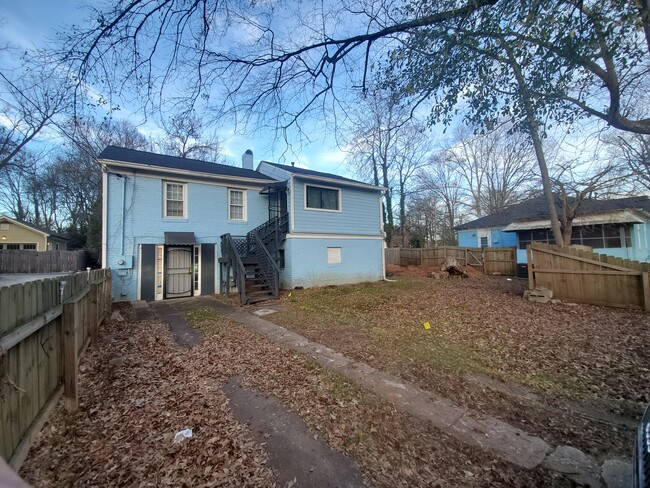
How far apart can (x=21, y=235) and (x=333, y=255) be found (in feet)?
91.4

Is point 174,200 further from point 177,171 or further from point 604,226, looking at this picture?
point 604,226

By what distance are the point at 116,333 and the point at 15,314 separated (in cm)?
489

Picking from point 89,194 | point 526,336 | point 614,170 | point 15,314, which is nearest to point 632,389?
point 526,336

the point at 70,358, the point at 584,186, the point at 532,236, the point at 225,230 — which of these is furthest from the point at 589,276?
the point at 225,230

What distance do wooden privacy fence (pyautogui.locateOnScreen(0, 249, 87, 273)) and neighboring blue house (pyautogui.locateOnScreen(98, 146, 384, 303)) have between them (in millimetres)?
11613

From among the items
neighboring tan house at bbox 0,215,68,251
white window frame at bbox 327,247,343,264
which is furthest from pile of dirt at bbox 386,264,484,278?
neighboring tan house at bbox 0,215,68,251

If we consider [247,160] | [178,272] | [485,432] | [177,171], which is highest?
[247,160]

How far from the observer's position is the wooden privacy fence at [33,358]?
6.59 feet

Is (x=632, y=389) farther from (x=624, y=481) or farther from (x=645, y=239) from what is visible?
(x=645, y=239)

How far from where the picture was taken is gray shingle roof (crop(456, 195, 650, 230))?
548 inches

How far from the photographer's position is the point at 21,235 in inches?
928

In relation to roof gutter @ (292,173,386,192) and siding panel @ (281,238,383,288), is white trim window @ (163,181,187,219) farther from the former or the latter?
roof gutter @ (292,173,386,192)

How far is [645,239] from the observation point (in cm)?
1467

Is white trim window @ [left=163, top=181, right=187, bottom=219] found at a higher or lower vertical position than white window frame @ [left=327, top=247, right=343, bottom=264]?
higher
